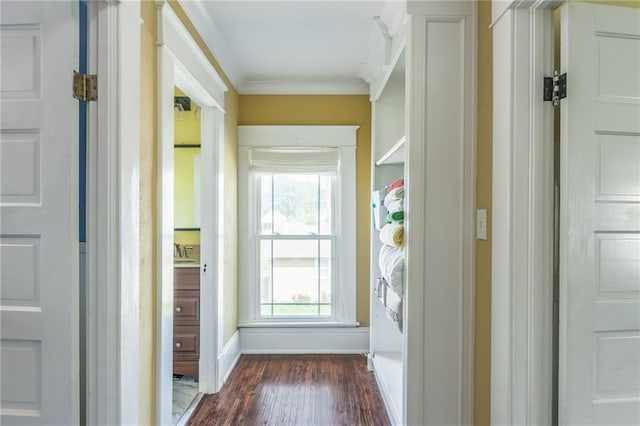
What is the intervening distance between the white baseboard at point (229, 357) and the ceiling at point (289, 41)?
2.18 metres

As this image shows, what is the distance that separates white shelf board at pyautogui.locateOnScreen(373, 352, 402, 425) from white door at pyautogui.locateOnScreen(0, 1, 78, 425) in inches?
64.3

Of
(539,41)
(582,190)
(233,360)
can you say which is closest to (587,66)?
(539,41)

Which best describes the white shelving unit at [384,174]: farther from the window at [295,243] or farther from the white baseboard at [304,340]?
the window at [295,243]

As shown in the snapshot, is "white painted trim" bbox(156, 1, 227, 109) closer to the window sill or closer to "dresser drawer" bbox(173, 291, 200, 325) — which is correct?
"dresser drawer" bbox(173, 291, 200, 325)

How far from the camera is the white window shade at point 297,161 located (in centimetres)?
318

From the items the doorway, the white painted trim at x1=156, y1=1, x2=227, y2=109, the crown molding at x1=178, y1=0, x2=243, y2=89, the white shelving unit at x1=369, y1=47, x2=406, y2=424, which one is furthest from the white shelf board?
the crown molding at x1=178, y1=0, x2=243, y2=89

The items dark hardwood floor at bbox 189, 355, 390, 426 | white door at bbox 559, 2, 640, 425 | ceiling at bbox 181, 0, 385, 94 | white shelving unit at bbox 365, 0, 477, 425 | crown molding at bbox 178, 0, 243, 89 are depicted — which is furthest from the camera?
dark hardwood floor at bbox 189, 355, 390, 426

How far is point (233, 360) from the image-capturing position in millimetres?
2941

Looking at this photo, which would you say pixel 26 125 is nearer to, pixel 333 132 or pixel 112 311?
pixel 112 311

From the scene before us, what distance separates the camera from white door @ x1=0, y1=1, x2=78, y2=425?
1.19 metres

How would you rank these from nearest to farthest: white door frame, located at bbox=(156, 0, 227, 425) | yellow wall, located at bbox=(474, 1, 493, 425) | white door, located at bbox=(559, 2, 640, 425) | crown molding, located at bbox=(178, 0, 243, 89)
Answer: white door, located at bbox=(559, 2, 640, 425)
yellow wall, located at bbox=(474, 1, 493, 425)
white door frame, located at bbox=(156, 0, 227, 425)
crown molding, located at bbox=(178, 0, 243, 89)

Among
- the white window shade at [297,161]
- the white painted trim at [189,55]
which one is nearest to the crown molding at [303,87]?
the white window shade at [297,161]

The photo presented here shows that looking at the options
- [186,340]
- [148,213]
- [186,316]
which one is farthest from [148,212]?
[186,340]

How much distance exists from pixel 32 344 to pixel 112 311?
0.27 meters
